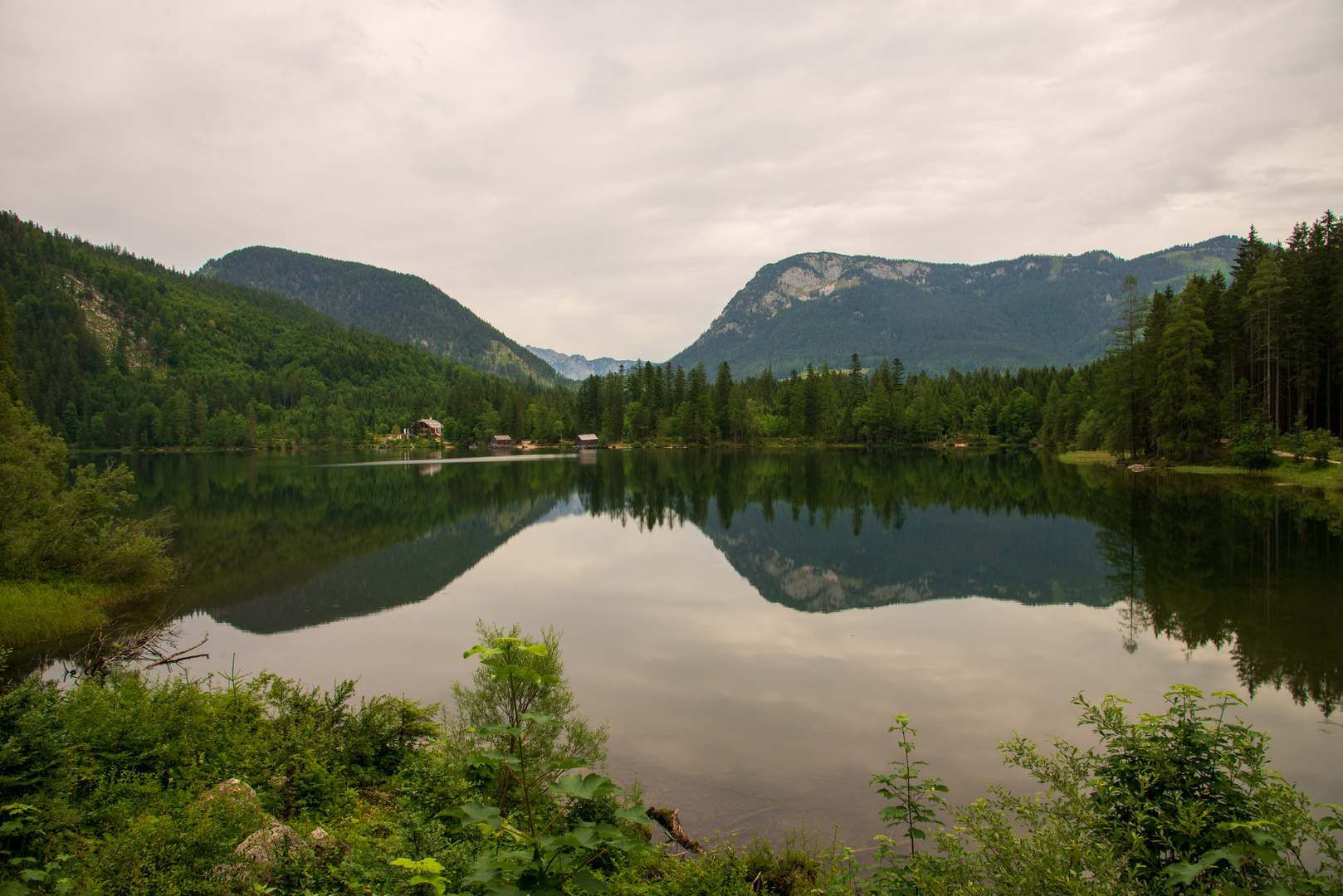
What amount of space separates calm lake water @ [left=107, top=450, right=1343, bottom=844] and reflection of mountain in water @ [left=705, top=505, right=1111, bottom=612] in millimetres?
166

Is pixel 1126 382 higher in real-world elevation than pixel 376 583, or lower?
higher

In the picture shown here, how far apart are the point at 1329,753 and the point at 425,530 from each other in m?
33.7

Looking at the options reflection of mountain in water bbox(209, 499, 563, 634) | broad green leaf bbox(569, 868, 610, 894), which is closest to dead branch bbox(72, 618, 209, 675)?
reflection of mountain in water bbox(209, 499, 563, 634)

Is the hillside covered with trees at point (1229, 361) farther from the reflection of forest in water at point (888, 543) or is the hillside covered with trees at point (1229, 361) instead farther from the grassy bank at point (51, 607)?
the grassy bank at point (51, 607)

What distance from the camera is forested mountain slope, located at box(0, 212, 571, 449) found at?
135 metres

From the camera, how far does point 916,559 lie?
25.8m

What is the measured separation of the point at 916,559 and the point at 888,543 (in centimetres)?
293

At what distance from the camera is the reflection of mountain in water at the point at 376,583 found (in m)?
19.9

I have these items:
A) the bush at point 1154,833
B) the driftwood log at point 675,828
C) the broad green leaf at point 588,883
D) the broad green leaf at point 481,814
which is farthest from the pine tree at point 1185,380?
the broad green leaf at point 481,814

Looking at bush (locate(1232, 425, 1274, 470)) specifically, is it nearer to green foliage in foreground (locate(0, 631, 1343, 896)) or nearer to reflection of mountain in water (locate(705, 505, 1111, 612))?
reflection of mountain in water (locate(705, 505, 1111, 612))

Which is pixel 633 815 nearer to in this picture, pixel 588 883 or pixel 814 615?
pixel 588 883

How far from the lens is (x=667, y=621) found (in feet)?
61.4

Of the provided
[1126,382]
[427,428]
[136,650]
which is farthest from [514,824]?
[427,428]

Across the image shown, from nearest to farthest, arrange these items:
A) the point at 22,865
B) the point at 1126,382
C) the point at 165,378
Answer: the point at 22,865, the point at 1126,382, the point at 165,378
